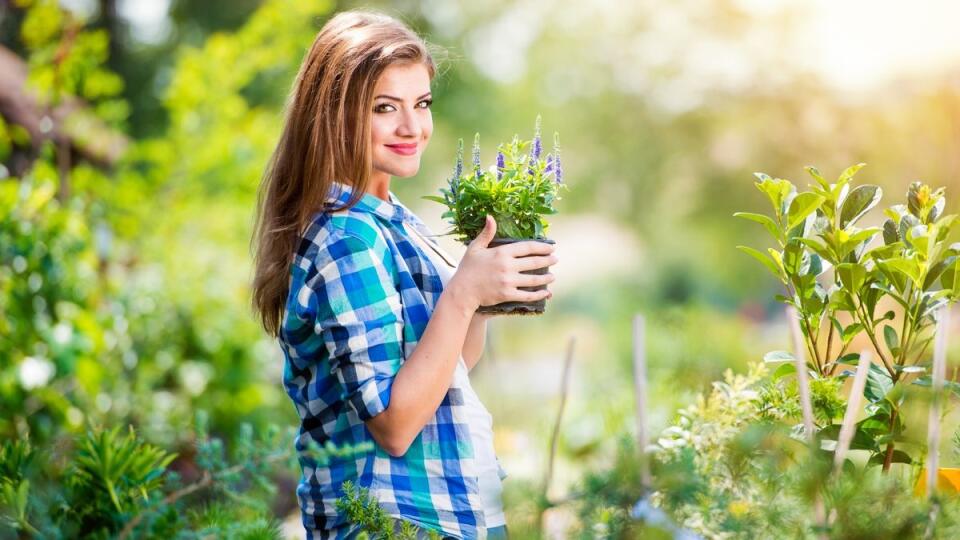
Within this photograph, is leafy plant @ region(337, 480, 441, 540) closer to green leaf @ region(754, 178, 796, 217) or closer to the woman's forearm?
the woman's forearm

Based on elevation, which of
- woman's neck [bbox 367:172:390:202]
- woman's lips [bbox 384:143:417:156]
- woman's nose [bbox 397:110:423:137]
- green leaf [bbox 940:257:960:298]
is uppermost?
woman's nose [bbox 397:110:423:137]

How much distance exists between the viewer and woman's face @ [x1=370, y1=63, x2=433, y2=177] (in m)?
1.53

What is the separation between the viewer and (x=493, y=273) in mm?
1336

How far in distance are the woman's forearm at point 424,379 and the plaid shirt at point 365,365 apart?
22 millimetres

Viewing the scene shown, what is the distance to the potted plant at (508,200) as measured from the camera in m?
1.38

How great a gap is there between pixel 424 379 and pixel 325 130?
462mm

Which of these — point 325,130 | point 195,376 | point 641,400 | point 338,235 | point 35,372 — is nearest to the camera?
point 641,400

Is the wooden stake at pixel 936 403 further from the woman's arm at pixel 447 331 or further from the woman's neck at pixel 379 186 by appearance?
the woman's neck at pixel 379 186

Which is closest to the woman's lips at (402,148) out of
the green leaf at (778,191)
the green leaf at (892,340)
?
the green leaf at (778,191)

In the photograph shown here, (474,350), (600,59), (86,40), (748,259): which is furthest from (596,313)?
(474,350)

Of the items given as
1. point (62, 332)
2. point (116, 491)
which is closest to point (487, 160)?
point (62, 332)

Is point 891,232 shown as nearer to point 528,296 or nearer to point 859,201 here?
point 859,201

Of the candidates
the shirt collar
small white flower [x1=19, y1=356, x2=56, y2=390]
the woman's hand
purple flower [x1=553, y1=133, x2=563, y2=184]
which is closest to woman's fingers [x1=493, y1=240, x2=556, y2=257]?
the woman's hand

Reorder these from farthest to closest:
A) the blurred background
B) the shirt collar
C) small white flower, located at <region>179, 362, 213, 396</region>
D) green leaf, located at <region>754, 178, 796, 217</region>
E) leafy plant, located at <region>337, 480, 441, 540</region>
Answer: small white flower, located at <region>179, 362, 213, 396</region>, the blurred background, the shirt collar, green leaf, located at <region>754, 178, 796, 217</region>, leafy plant, located at <region>337, 480, 441, 540</region>
